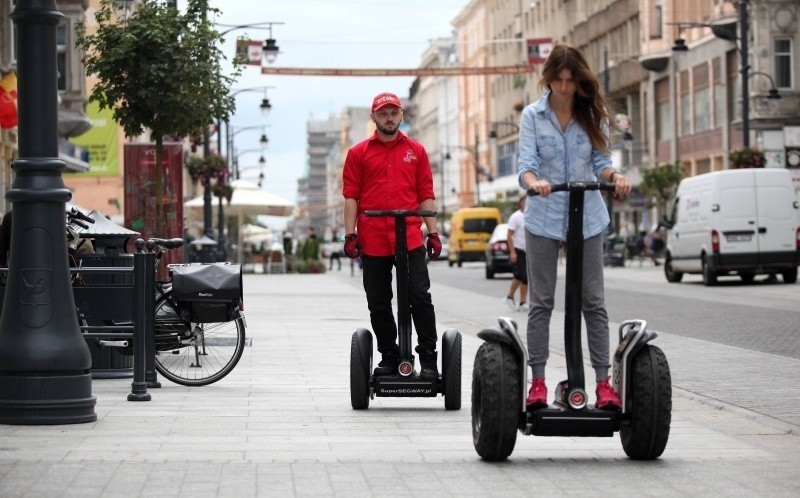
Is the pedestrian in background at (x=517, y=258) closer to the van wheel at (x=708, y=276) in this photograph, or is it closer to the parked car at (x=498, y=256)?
the van wheel at (x=708, y=276)

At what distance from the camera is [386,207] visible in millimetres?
10102

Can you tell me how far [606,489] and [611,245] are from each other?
179 ft

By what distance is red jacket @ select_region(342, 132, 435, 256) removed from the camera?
10.0m

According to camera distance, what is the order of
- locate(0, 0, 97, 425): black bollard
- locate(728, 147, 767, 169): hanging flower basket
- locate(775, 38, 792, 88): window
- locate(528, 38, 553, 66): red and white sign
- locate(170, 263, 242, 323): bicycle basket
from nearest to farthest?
1. locate(0, 0, 97, 425): black bollard
2. locate(170, 263, 242, 323): bicycle basket
3. locate(728, 147, 767, 169): hanging flower basket
4. locate(775, 38, 792, 88): window
5. locate(528, 38, 553, 66): red and white sign

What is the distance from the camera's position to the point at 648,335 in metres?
7.56

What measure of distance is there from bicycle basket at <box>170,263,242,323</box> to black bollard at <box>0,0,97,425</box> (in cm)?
225

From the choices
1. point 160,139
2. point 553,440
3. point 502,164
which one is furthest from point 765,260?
point 502,164

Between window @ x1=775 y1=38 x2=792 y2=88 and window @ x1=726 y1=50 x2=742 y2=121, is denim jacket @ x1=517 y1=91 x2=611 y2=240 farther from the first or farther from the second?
window @ x1=726 y1=50 x2=742 y2=121

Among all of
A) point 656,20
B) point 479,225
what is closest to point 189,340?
point 656,20

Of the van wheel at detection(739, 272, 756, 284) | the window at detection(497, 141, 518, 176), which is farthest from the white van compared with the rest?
the window at detection(497, 141, 518, 176)

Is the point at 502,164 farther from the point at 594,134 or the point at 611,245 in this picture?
the point at 594,134

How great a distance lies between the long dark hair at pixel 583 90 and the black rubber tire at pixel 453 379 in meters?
2.39

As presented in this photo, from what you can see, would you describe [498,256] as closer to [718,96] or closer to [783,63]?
[783,63]

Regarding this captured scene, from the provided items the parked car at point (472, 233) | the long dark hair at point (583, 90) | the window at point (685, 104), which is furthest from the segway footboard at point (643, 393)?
the parked car at point (472, 233)
